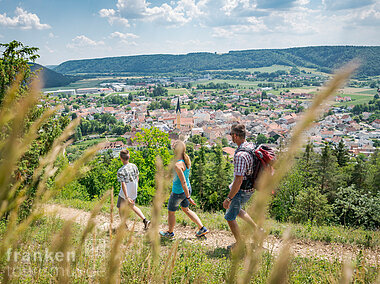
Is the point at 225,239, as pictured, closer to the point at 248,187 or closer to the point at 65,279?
the point at 248,187

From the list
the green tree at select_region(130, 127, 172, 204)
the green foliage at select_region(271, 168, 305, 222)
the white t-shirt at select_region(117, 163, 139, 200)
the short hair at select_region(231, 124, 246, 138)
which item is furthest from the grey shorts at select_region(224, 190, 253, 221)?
the green foliage at select_region(271, 168, 305, 222)

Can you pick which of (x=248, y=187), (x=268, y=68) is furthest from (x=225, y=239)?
(x=268, y=68)

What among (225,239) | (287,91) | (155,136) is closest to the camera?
(225,239)

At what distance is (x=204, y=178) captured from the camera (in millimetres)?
23344

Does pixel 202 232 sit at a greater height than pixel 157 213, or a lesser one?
lesser

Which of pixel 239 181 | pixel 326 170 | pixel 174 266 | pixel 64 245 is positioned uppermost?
pixel 64 245

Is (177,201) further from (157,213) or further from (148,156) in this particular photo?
(148,156)

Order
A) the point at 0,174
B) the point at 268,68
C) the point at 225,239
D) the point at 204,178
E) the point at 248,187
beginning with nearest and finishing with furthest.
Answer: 1. the point at 0,174
2. the point at 248,187
3. the point at 225,239
4. the point at 204,178
5. the point at 268,68

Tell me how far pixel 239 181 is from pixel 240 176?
0.06 meters

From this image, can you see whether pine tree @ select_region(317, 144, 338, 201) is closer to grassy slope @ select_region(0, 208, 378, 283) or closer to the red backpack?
grassy slope @ select_region(0, 208, 378, 283)

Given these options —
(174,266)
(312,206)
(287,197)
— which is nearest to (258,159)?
(174,266)

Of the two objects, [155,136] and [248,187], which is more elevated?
[248,187]

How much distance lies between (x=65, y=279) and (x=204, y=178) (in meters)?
22.9

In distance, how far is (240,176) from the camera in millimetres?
2932
